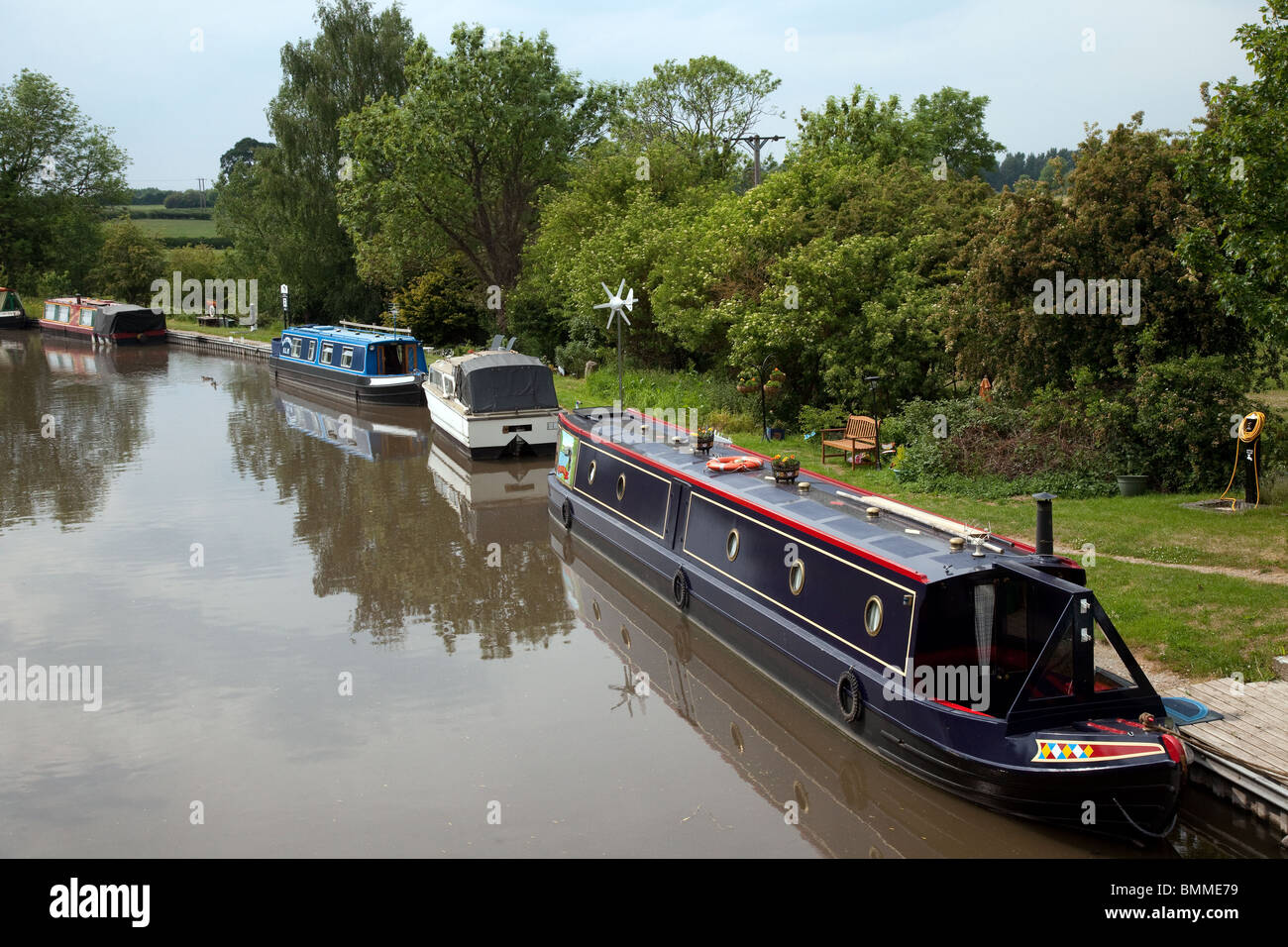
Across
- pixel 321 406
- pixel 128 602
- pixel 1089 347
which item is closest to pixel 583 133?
pixel 321 406

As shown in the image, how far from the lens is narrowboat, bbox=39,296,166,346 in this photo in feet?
158

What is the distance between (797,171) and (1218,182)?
45.8ft

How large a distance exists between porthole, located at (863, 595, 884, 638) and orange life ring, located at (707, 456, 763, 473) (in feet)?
14.1

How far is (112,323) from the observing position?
47969mm

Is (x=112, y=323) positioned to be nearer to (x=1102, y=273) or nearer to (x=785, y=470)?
(x=785, y=470)

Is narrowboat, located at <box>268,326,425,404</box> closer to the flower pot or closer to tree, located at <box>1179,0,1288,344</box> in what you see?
the flower pot

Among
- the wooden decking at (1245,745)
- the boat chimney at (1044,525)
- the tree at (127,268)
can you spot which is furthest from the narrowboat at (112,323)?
the wooden decking at (1245,745)

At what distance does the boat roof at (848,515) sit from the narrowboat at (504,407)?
7.29 m

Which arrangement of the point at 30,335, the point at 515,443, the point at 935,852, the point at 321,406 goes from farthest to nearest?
1. the point at 30,335
2. the point at 321,406
3. the point at 515,443
4. the point at 935,852

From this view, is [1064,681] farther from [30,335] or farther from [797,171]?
[30,335]

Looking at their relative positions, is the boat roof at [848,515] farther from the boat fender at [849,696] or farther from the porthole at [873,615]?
the boat fender at [849,696]

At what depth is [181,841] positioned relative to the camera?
8.93 meters

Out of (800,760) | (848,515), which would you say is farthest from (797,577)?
(800,760)

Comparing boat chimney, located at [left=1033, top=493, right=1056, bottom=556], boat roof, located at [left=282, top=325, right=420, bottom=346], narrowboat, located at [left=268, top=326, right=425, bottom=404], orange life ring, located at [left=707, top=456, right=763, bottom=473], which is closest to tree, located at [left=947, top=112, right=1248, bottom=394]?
orange life ring, located at [left=707, top=456, right=763, bottom=473]
